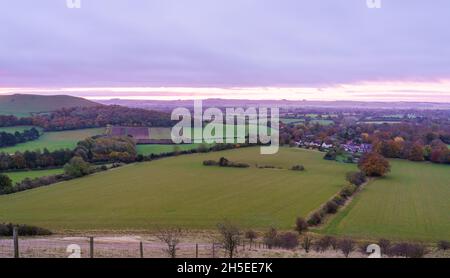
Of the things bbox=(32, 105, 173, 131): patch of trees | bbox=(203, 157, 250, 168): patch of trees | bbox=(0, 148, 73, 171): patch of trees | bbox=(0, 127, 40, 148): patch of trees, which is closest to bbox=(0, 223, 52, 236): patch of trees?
bbox=(0, 148, 73, 171): patch of trees

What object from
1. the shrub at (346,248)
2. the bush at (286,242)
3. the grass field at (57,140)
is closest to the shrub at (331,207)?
the bush at (286,242)

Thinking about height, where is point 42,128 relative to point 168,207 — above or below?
above

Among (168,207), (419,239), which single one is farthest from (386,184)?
(168,207)

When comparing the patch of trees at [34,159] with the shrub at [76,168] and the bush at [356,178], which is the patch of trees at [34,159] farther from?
the bush at [356,178]

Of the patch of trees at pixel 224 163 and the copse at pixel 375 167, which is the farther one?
the patch of trees at pixel 224 163

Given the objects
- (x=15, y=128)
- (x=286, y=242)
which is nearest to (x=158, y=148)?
(x=15, y=128)
